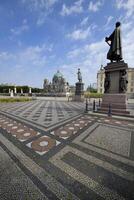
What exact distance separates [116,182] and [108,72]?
384 inches

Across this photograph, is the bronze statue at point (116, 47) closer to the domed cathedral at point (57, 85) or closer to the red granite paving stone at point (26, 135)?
the red granite paving stone at point (26, 135)

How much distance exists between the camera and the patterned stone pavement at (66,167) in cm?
222

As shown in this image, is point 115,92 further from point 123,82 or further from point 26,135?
point 26,135

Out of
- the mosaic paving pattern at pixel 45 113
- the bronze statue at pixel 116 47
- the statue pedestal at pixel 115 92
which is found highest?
the bronze statue at pixel 116 47

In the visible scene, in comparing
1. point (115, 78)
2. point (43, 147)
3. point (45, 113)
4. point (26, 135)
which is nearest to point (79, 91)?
point (115, 78)

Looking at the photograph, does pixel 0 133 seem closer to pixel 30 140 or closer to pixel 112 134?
→ pixel 30 140

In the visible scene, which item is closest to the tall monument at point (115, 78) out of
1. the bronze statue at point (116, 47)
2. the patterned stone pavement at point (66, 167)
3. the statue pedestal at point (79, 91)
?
the bronze statue at point (116, 47)

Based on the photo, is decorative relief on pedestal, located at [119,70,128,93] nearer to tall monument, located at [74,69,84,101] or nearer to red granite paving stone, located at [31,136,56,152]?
red granite paving stone, located at [31,136,56,152]

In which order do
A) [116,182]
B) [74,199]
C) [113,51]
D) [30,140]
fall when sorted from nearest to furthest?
[74,199], [116,182], [30,140], [113,51]

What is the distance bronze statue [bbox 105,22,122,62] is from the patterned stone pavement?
803 cm

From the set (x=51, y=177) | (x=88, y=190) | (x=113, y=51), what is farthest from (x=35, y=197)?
(x=113, y=51)

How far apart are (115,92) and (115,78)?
1.17 m

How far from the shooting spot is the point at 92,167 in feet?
9.78

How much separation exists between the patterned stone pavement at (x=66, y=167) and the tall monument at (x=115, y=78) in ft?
17.9
